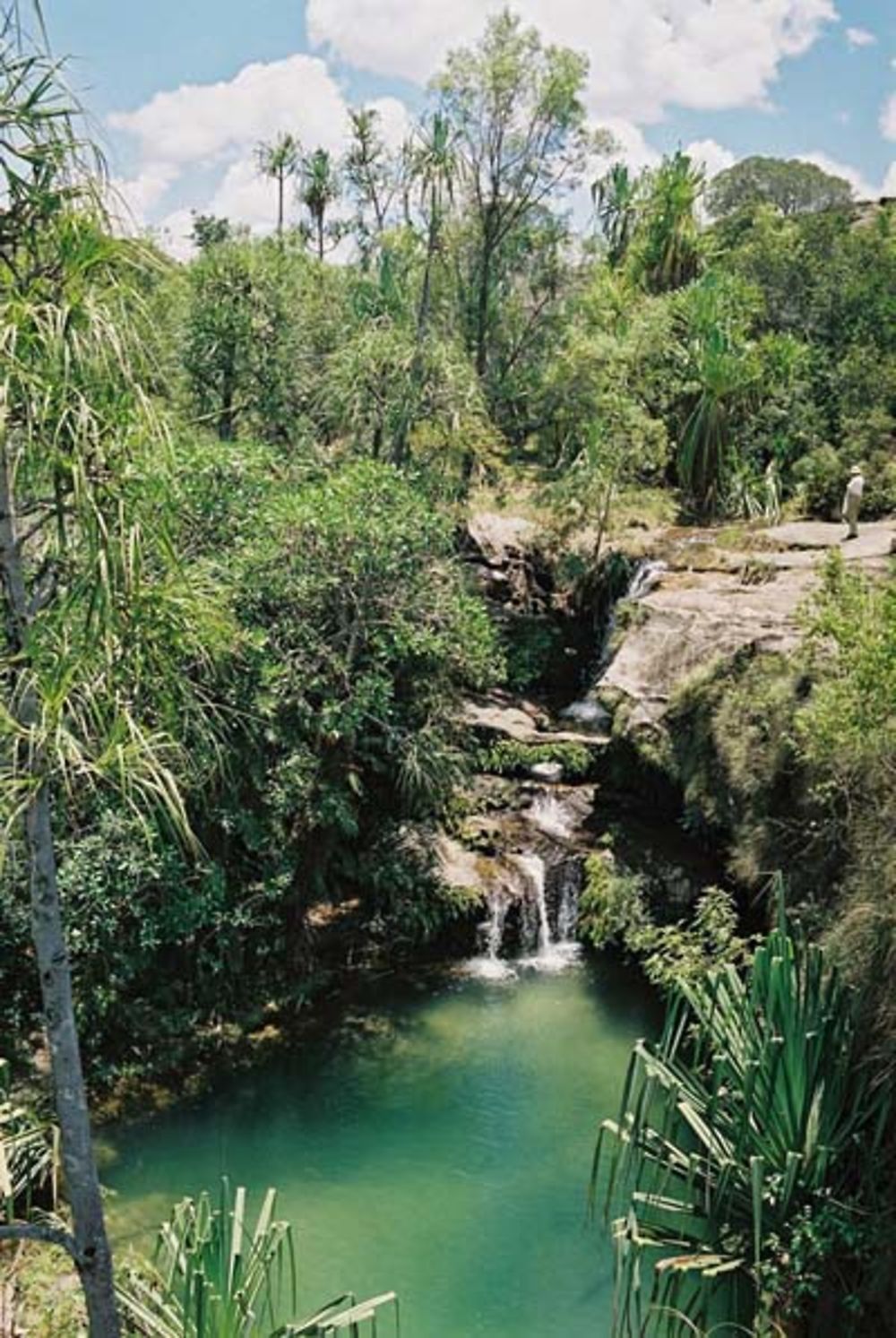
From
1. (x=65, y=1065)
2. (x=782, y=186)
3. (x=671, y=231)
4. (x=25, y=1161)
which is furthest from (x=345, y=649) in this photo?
(x=782, y=186)

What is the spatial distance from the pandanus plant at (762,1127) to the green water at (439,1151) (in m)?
1.46

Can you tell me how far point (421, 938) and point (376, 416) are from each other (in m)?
8.27

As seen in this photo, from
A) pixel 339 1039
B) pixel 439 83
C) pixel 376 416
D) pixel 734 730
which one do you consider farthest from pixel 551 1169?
pixel 439 83

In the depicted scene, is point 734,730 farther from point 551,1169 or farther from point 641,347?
point 641,347

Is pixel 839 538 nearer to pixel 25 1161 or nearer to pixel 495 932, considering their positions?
pixel 495 932

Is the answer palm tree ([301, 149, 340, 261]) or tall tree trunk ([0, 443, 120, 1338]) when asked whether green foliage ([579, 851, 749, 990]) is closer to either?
tall tree trunk ([0, 443, 120, 1338])

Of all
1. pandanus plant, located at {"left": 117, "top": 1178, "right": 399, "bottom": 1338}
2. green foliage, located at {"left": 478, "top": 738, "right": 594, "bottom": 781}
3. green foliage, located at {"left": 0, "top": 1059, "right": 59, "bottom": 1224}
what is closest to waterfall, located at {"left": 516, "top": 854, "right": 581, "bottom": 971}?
green foliage, located at {"left": 478, "top": 738, "right": 594, "bottom": 781}

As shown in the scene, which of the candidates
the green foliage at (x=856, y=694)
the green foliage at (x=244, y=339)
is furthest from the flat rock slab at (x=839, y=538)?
the green foliage at (x=244, y=339)

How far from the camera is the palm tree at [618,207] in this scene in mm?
28189

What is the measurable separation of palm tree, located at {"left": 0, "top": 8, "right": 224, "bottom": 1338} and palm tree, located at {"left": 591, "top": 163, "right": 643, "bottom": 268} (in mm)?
25615

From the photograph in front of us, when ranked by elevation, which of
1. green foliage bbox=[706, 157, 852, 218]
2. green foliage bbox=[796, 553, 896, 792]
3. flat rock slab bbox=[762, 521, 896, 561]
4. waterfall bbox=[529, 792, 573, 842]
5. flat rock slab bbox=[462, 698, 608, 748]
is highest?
green foliage bbox=[706, 157, 852, 218]

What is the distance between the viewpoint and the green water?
8.03m

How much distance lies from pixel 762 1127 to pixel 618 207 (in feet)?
88.1

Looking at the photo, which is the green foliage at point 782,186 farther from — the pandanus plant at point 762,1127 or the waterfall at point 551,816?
the pandanus plant at point 762,1127
